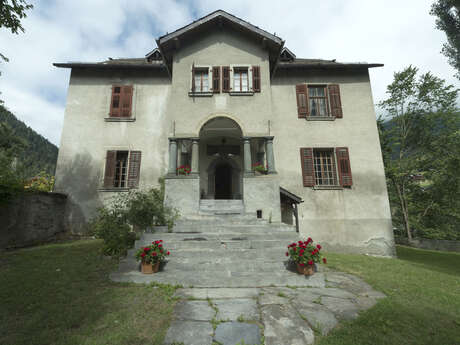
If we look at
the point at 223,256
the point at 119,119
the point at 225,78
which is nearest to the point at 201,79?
the point at 225,78

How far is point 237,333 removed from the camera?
103 inches

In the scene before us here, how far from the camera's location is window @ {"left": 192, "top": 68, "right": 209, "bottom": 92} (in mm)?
9031

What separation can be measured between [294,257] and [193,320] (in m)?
2.47

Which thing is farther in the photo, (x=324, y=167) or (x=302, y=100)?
(x=302, y=100)

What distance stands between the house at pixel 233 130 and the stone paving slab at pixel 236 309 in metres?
4.35

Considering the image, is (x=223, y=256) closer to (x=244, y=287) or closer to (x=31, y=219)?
(x=244, y=287)

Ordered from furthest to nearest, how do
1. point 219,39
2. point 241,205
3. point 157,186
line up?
point 157,186
point 219,39
point 241,205

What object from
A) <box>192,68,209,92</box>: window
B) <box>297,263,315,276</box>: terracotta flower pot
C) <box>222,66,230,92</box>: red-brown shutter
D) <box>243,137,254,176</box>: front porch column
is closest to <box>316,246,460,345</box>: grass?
<box>297,263,315,276</box>: terracotta flower pot

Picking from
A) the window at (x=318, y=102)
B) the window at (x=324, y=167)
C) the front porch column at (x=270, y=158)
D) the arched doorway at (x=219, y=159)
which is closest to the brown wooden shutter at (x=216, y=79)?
the arched doorway at (x=219, y=159)

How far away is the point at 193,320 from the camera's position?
2885 millimetres

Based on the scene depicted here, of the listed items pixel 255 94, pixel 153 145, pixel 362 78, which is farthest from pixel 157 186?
pixel 362 78

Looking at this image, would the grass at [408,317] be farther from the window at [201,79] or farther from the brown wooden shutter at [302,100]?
the window at [201,79]

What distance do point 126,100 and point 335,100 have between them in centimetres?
1039

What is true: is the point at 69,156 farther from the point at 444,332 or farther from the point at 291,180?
the point at 444,332
